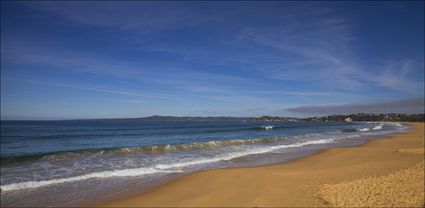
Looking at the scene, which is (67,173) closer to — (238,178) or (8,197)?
(8,197)

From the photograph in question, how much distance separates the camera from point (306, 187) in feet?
28.8

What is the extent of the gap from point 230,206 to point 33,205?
495cm

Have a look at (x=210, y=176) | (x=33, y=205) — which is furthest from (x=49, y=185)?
(x=210, y=176)

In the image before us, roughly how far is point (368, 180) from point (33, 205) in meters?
9.42

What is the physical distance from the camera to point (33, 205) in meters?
7.59

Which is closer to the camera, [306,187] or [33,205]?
[33,205]

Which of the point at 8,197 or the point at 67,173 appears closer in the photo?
the point at 8,197

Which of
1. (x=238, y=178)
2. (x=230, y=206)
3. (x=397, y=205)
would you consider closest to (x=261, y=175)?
(x=238, y=178)

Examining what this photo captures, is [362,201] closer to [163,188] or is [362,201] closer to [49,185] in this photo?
[163,188]

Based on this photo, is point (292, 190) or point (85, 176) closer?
point (292, 190)

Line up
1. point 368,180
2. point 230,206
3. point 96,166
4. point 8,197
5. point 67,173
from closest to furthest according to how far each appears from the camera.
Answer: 1. point 230,206
2. point 8,197
3. point 368,180
4. point 67,173
5. point 96,166

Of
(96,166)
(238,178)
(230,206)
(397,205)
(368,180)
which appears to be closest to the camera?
(397,205)

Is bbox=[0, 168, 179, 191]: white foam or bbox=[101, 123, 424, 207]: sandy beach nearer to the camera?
bbox=[101, 123, 424, 207]: sandy beach

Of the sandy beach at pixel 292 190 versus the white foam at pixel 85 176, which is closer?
the sandy beach at pixel 292 190
